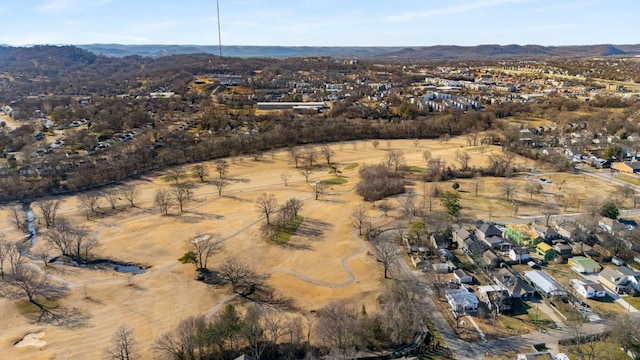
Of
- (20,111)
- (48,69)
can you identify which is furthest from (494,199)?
(48,69)

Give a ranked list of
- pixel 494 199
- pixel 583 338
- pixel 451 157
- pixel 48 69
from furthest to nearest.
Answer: pixel 48 69 < pixel 451 157 < pixel 494 199 < pixel 583 338

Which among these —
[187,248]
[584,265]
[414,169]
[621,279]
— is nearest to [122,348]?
[187,248]

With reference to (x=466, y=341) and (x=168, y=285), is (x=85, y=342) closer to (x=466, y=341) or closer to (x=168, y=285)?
(x=168, y=285)

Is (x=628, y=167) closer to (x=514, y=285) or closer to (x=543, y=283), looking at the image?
(x=543, y=283)

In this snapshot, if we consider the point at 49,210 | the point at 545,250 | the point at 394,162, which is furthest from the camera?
the point at 394,162

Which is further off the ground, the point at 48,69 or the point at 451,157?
the point at 48,69

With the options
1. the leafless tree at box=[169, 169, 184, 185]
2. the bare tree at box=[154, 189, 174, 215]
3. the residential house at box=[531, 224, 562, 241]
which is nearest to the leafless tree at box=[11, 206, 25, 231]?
the bare tree at box=[154, 189, 174, 215]

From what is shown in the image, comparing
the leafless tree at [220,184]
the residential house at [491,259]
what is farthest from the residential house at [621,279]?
the leafless tree at [220,184]
